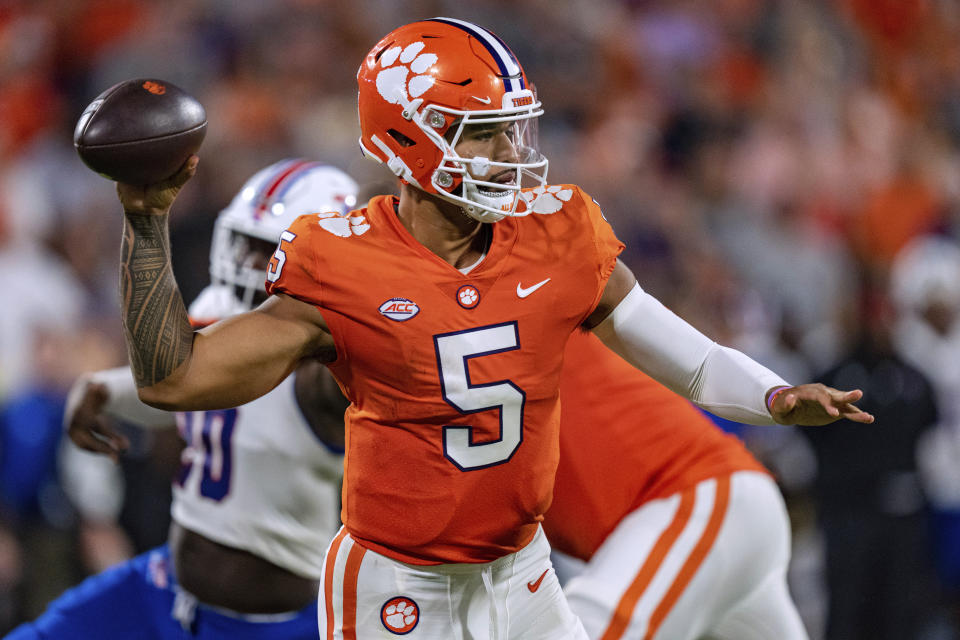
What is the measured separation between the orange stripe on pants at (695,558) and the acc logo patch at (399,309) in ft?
4.43

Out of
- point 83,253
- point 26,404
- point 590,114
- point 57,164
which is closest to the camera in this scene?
point 26,404

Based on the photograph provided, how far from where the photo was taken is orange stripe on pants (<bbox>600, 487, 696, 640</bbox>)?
344 centimetres

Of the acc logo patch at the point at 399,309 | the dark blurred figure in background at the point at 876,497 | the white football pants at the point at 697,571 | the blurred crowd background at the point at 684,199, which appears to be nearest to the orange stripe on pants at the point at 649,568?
the white football pants at the point at 697,571

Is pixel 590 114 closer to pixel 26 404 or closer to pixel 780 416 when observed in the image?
pixel 26 404

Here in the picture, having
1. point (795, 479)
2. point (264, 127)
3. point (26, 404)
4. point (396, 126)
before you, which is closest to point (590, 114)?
point (264, 127)

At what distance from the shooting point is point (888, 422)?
6.73 metres

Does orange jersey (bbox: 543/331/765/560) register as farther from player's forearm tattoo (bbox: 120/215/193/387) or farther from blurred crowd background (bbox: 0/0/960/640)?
blurred crowd background (bbox: 0/0/960/640)

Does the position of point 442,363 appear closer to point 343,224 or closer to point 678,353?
point 343,224

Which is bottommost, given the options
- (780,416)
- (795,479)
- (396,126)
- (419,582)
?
(795,479)

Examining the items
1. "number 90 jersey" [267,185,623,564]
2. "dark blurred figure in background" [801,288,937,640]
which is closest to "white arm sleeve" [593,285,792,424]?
"number 90 jersey" [267,185,623,564]

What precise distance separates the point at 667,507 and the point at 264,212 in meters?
1.43

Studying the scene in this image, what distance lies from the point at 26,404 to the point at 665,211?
156 inches

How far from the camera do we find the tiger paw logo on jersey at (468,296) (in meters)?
2.62

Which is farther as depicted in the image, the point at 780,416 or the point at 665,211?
the point at 665,211
